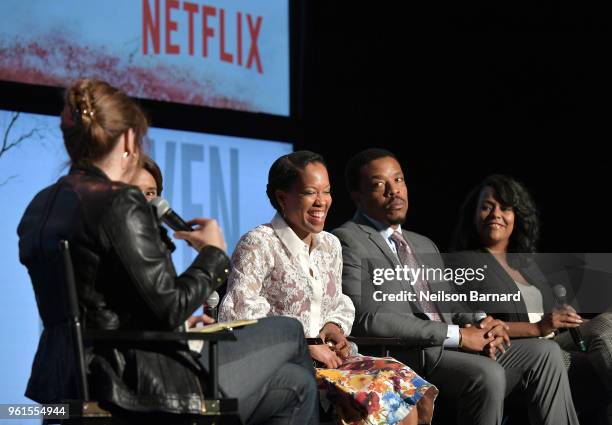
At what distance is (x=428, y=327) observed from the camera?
3840mm

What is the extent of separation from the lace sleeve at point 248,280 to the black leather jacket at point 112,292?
829mm

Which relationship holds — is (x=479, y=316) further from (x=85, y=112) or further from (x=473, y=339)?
(x=85, y=112)

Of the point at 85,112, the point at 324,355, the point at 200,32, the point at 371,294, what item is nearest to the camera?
the point at 85,112

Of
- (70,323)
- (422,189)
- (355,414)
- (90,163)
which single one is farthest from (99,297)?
(422,189)

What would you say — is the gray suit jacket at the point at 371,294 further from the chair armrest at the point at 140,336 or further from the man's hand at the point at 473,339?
the chair armrest at the point at 140,336

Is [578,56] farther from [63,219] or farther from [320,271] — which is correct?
[63,219]

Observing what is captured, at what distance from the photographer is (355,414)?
3225 mm

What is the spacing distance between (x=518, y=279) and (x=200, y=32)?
225cm

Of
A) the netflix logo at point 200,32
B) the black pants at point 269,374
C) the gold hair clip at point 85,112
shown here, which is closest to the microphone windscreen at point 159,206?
the gold hair clip at point 85,112

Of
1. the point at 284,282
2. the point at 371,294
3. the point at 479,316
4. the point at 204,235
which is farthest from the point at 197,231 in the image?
the point at 479,316

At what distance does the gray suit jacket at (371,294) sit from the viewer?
3842mm

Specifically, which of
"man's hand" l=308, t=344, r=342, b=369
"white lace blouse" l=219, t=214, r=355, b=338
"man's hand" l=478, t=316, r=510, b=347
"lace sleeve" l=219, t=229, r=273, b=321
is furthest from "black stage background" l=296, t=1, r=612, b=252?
"man's hand" l=308, t=344, r=342, b=369

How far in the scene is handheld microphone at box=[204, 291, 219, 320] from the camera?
369 centimetres

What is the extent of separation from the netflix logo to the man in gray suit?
1562 mm
